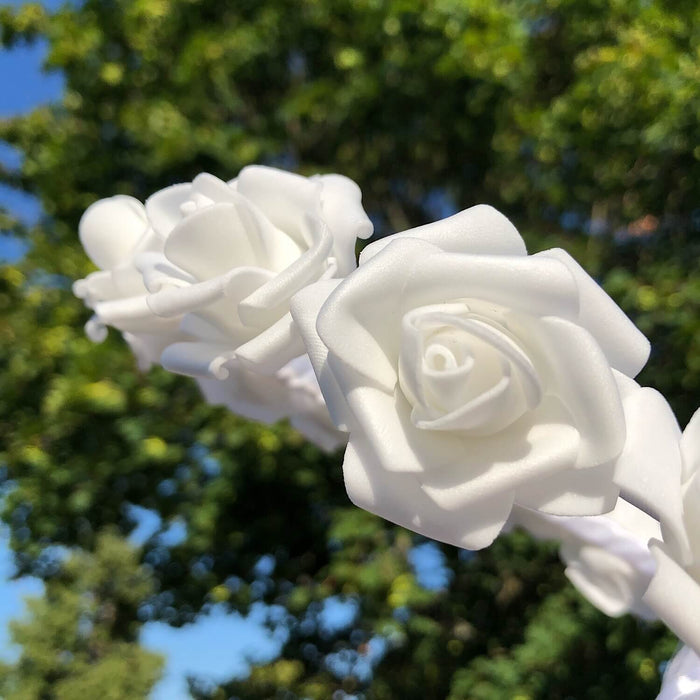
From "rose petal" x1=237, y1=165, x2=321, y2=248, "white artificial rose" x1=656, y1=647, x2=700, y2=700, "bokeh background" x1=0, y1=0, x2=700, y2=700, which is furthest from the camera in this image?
"bokeh background" x1=0, y1=0, x2=700, y2=700

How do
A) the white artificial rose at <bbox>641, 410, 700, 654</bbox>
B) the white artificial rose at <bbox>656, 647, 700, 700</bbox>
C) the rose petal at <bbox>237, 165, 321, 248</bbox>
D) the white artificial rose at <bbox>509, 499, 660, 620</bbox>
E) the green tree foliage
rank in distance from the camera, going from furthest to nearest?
the green tree foliage, the white artificial rose at <bbox>509, 499, 660, 620</bbox>, the rose petal at <bbox>237, 165, 321, 248</bbox>, the white artificial rose at <bbox>656, 647, 700, 700</bbox>, the white artificial rose at <bbox>641, 410, 700, 654</bbox>

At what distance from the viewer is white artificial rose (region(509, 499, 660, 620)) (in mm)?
865

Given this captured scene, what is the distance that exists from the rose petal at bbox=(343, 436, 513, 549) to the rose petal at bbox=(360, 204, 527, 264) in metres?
0.15

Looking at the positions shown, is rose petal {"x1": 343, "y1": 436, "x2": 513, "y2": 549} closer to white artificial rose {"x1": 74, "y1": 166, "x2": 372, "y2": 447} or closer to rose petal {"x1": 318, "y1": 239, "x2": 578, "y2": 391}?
rose petal {"x1": 318, "y1": 239, "x2": 578, "y2": 391}

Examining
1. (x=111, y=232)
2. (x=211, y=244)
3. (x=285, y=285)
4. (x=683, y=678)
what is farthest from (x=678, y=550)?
(x=111, y=232)

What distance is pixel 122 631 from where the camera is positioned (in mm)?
3230

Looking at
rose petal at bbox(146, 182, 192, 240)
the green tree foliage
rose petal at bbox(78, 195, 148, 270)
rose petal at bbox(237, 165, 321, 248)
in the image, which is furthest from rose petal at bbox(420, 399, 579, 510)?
the green tree foliage

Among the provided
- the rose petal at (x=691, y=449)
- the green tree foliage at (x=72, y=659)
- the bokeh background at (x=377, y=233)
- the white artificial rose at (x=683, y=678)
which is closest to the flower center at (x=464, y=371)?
the rose petal at (x=691, y=449)

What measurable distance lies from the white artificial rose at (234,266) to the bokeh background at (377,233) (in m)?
1.38

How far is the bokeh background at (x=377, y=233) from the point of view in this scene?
6.99ft

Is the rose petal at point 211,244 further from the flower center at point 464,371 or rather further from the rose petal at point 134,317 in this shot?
the flower center at point 464,371

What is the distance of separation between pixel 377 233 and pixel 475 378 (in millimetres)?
2544

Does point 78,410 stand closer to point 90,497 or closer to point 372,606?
point 90,497

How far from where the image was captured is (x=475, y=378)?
0.46 meters
